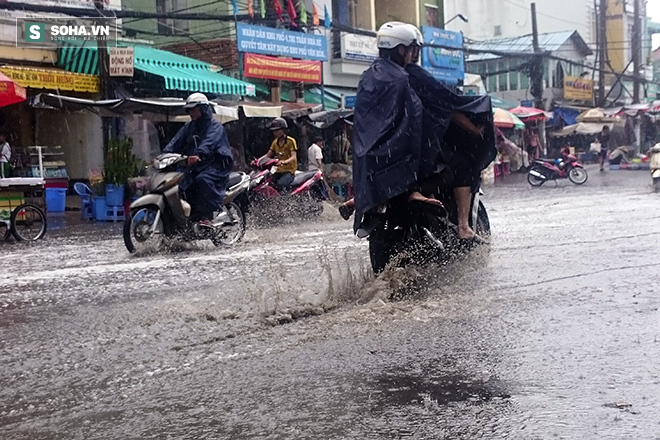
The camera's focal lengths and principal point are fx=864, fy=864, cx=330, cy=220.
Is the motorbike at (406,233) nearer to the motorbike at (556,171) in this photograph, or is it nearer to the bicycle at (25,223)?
the bicycle at (25,223)

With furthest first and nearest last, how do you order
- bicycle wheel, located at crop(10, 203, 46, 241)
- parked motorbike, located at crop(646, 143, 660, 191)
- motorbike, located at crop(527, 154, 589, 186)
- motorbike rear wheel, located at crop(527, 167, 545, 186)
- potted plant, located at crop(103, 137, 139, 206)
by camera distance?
motorbike rear wheel, located at crop(527, 167, 545, 186) < motorbike, located at crop(527, 154, 589, 186) < parked motorbike, located at crop(646, 143, 660, 191) < potted plant, located at crop(103, 137, 139, 206) < bicycle wheel, located at crop(10, 203, 46, 241)

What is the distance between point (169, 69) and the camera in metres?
18.4

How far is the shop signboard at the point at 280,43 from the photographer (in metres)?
20.5

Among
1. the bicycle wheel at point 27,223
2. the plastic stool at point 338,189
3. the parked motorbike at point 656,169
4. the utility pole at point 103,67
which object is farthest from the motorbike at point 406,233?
the plastic stool at point 338,189

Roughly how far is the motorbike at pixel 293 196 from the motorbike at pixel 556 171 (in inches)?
468

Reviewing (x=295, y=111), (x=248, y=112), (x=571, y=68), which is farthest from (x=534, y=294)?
(x=571, y=68)

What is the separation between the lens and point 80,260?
9.12 m

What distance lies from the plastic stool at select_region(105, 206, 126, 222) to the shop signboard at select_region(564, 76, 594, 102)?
33.6 metres

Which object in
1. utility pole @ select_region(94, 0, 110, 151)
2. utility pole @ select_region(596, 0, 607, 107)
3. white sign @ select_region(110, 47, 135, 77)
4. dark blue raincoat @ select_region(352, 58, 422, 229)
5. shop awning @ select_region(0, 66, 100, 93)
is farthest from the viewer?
utility pole @ select_region(596, 0, 607, 107)

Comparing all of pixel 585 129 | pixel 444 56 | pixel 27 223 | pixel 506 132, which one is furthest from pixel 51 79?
pixel 585 129

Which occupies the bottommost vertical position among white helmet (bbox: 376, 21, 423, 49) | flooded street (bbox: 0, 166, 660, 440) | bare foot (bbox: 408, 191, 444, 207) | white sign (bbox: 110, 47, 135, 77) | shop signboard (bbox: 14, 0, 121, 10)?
flooded street (bbox: 0, 166, 660, 440)

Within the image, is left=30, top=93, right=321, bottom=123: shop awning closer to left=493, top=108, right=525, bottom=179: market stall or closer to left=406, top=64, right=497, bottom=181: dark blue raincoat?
left=493, top=108, right=525, bottom=179: market stall

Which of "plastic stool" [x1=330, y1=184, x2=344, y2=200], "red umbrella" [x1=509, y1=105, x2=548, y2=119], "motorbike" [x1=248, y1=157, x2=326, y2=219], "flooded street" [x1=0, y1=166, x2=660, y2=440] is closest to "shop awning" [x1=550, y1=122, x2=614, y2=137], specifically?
"red umbrella" [x1=509, y1=105, x2=548, y2=119]

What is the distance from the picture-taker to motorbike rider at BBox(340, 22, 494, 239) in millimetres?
5824
